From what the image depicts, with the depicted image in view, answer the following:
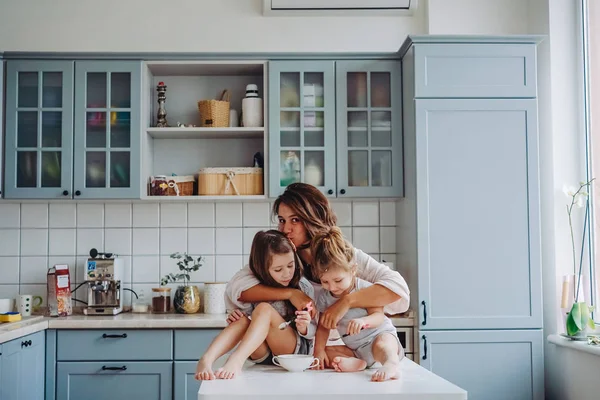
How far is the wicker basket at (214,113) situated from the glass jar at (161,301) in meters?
0.94

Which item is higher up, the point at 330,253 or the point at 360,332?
the point at 330,253

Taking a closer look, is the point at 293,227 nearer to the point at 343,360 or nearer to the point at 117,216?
the point at 343,360

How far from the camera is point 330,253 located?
209cm

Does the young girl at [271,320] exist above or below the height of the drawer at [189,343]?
above

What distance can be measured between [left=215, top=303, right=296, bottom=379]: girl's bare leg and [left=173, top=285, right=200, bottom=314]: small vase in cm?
190

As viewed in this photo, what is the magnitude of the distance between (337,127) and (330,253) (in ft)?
6.70

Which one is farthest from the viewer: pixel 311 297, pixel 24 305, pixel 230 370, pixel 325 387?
pixel 24 305

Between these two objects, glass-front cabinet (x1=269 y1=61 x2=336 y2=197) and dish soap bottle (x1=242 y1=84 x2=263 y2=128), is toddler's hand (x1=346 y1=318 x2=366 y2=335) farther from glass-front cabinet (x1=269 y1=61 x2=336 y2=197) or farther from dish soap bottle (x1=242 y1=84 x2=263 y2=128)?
dish soap bottle (x1=242 y1=84 x2=263 y2=128)

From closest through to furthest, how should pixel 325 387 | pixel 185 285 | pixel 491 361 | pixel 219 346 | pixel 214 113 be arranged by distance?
pixel 325 387 < pixel 219 346 < pixel 491 361 < pixel 214 113 < pixel 185 285

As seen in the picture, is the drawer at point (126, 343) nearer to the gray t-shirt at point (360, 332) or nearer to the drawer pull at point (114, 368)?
the drawer pull at point (114, 368)

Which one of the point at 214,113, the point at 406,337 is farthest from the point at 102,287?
the point at 406,337

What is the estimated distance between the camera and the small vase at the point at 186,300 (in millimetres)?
4055

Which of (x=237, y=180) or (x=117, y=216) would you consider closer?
(x=237, y=180)

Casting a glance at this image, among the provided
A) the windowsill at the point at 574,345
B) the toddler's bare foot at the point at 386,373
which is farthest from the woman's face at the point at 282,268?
the windowsill at the point at 574,345
